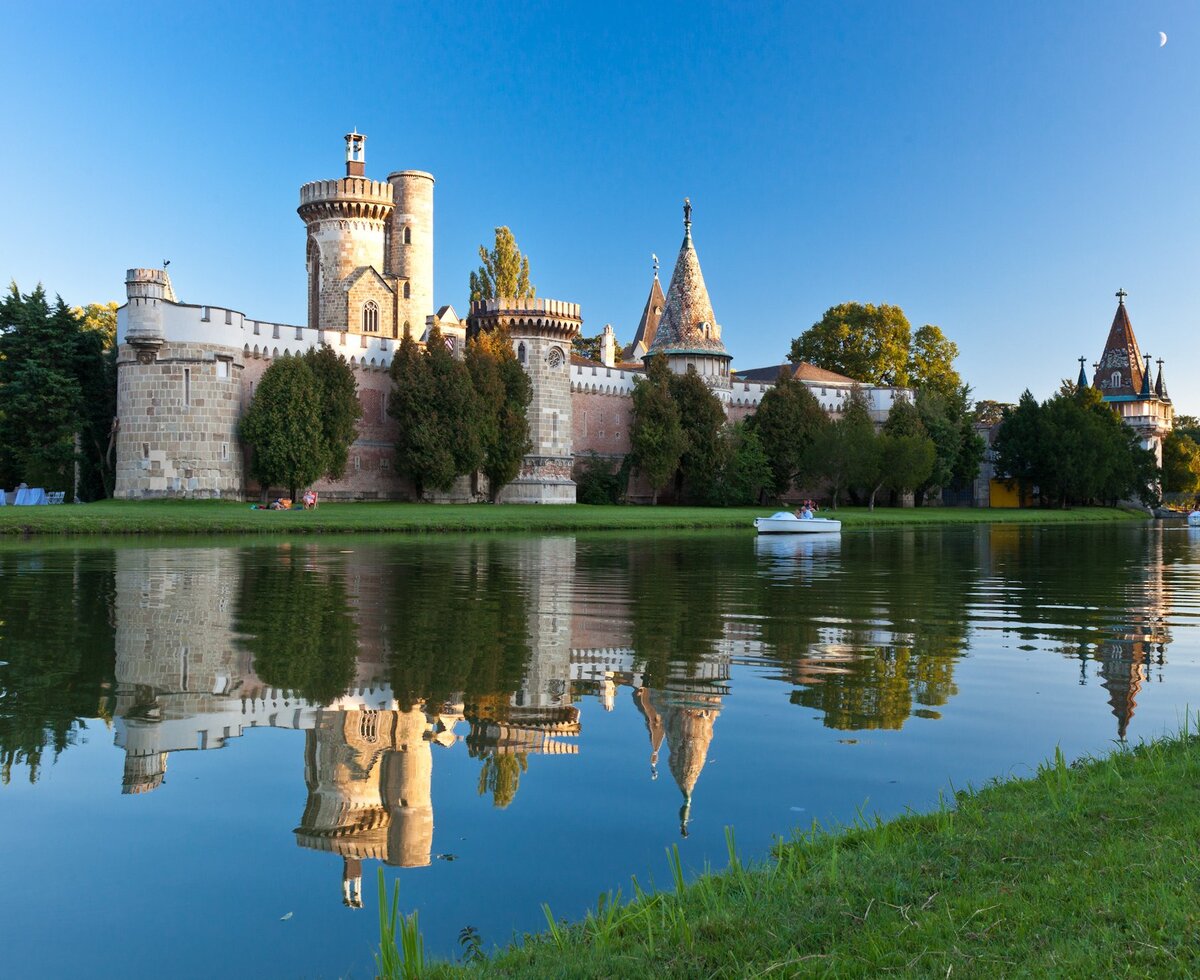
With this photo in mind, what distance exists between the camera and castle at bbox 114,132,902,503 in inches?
1704

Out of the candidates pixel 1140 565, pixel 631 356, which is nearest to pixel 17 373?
pixel 1140 565

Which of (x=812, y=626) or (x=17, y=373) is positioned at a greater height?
(x=17, y=373)

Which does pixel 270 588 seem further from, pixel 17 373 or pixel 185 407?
pixel 17 373

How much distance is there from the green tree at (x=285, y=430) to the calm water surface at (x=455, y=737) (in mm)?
28562

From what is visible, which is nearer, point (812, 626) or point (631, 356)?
point (812, 626)

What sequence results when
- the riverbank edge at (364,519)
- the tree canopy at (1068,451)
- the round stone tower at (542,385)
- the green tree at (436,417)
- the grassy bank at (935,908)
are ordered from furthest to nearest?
the tree canopy at (1068,451) → the round stone tower at (542,385) → the green tree at (436,417) → the riverbank edge at (364,519) → the grassy bank at (935,908)

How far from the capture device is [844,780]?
6.14 metres

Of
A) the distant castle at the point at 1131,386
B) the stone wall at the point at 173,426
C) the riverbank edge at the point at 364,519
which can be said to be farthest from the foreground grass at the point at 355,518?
the distant castle at the point at 1131,386

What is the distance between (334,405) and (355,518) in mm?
10760

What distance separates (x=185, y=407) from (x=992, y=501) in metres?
54.4

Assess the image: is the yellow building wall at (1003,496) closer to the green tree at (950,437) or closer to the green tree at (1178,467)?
the green tree at (950,437)

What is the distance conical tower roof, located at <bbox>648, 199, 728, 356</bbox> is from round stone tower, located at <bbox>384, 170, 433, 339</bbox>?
12504 mm

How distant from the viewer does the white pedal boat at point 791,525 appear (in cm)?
3769

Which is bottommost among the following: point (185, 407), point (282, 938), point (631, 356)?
point (282, 938)
